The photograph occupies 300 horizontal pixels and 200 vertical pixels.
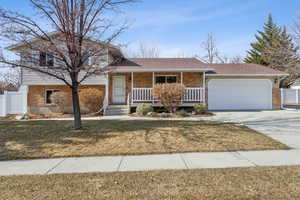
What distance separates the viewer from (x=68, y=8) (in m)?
6.55

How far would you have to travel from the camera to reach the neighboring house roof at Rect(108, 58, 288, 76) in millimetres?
12977

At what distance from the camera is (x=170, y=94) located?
11266 mm

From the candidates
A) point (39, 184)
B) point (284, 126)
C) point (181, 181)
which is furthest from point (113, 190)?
point (284, 126)

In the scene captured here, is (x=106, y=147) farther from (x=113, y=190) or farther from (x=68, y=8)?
(x=68, y=8)

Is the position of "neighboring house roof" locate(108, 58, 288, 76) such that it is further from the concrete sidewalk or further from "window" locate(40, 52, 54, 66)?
the concrete sidewalk

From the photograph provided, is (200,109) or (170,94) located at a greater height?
(170,94)

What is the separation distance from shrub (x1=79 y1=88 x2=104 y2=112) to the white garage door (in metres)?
8.37

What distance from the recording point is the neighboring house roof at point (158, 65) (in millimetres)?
12938

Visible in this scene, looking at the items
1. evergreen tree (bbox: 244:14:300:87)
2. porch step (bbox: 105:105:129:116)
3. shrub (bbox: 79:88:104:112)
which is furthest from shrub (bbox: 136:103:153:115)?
evergreen tree (bbox: 244:14:300:87)

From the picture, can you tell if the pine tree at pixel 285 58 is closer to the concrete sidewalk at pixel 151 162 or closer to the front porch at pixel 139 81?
the front porch at pixel 139 81

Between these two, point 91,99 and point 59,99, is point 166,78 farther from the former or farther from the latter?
point 59,99

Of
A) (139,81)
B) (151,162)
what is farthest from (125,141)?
(139,81)

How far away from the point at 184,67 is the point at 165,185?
11.4 meters

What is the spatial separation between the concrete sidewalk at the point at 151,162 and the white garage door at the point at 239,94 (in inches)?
372
